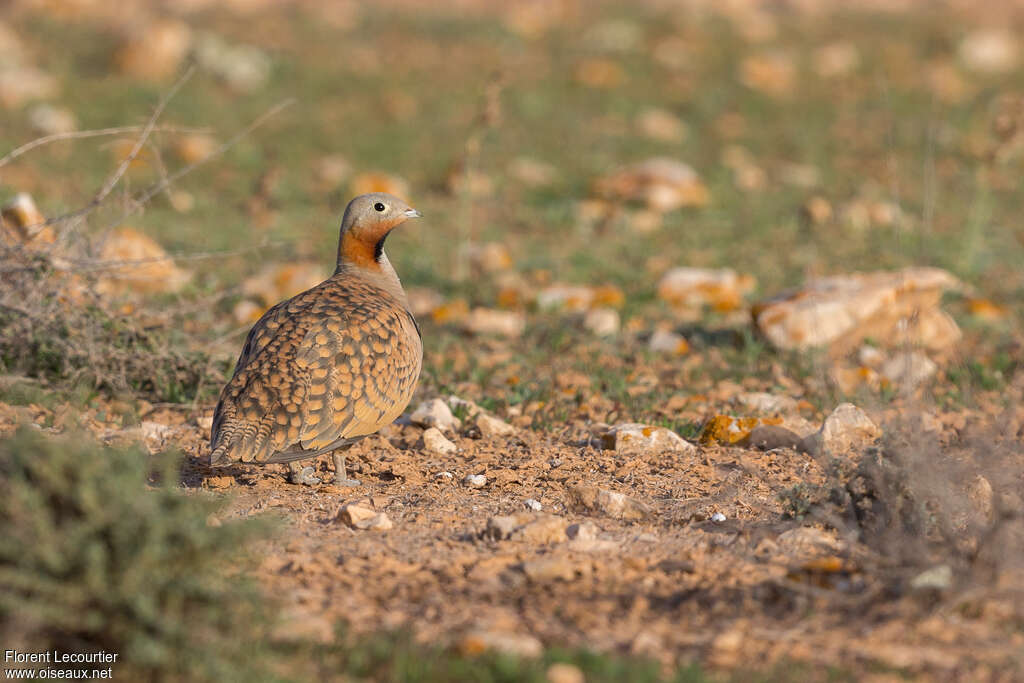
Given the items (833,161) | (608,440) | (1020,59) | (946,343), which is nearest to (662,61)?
(833,161)

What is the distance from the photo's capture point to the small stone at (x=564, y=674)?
342cm

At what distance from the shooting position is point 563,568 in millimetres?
4164

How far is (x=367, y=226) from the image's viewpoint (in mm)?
6008

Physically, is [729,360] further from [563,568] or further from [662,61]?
[662,61]

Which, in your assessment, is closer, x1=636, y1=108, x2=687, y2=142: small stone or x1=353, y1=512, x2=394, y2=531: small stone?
x1=353, y1=512, x2=394, y2=531: small stone

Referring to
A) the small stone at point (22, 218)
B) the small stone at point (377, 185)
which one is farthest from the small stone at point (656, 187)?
the small stone at point (22, 218)

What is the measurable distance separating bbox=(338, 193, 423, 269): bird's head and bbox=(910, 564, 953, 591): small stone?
3.25 metres

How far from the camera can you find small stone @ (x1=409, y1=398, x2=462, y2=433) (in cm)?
621

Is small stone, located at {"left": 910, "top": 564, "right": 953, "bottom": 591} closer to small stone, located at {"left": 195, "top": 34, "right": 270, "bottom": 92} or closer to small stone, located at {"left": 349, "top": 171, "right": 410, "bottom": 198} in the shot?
small stone, located at {"left": 349, "top": 171, "right": 410, "bottom": 198}

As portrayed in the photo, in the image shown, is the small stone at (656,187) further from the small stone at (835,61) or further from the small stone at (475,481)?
the small stone at (475,481)

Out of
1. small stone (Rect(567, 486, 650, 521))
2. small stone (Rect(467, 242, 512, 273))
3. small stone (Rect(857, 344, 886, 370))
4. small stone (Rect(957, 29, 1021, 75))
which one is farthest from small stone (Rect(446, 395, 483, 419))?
small stone (Rect(957, 29, 1021, 75))

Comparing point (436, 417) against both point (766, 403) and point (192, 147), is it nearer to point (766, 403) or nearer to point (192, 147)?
point (766, 403)

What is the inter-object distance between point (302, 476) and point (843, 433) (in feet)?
8.84

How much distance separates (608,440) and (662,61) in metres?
11.5
